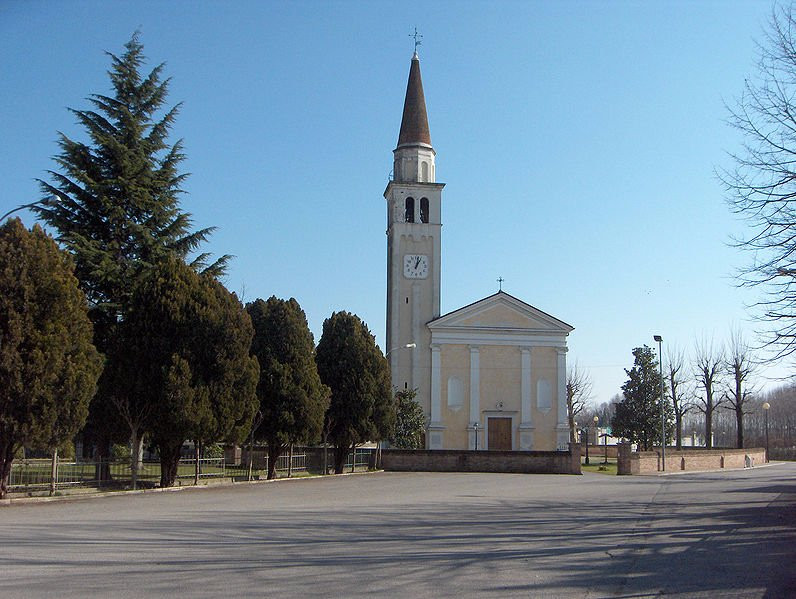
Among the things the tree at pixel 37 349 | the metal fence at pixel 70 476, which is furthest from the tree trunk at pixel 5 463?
the metal fence at pixel 70 476

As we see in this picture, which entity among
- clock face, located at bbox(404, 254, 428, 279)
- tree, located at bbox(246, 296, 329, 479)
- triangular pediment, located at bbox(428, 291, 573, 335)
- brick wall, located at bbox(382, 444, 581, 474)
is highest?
clock face, located at bbox(404, 254, 428, 279)

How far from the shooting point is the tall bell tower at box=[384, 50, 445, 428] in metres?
57.4

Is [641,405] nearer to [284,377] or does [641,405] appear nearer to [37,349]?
[284,377]

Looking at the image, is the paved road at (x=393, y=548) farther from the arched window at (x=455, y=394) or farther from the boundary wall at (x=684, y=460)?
the arched window at (x=455, y=394)

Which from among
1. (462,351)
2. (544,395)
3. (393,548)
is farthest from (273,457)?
(544,395)

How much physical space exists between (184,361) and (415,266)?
35181 mm

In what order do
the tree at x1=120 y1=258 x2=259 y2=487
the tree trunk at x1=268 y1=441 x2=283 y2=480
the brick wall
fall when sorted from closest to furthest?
the tree at x1=120 y1=258 x2=259 y2=487
the tree trunk at x1=268 y1=441 x2=283 y2=480
the brick wall

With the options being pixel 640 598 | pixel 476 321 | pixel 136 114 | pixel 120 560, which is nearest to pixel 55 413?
pixel 120 560

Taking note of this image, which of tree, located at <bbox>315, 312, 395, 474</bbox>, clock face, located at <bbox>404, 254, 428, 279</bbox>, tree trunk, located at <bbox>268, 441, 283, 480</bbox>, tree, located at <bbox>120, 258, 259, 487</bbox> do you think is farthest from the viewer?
clock face, located at <bbox>404, 254, 428, 279</bbox>

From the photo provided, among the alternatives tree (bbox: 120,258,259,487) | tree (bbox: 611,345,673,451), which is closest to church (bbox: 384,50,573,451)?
tree (bbox: 611,345,673,451)

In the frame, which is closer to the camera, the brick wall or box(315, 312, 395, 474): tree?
box(315, 312, 395, 474): tree

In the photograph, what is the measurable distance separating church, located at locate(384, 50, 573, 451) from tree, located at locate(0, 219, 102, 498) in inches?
1494

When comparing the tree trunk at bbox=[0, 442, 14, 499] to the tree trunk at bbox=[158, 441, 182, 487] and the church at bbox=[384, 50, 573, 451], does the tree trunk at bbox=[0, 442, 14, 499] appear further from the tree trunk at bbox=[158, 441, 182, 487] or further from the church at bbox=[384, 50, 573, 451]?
the church at bbox=[384, 50, 573, 451]

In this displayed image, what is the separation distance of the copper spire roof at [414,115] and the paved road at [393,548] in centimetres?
4119
